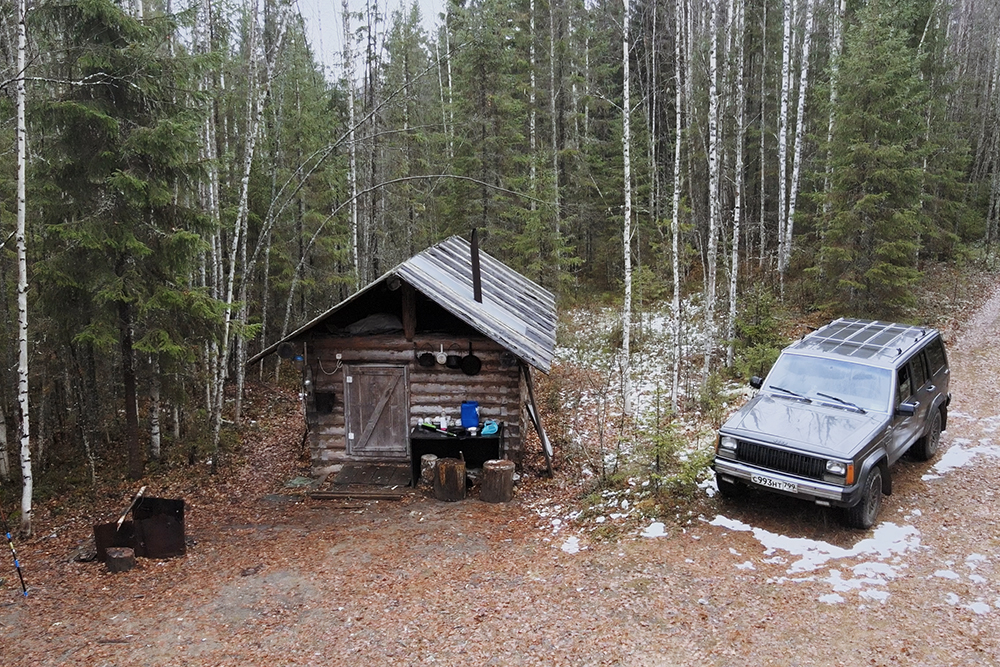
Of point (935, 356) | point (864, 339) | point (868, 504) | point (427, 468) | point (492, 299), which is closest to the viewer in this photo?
point (868, 504)

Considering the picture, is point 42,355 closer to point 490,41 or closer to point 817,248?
point 490,41

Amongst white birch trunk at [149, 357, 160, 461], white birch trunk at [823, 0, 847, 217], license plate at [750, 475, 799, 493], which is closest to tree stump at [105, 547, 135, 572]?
white birch trunk at [149, 357, 160, 461]

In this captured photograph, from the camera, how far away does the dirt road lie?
21.2ft

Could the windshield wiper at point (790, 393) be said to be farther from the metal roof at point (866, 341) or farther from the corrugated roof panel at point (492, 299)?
the corrugated roof panel at point (492, 299)

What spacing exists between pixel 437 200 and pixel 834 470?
19762mm

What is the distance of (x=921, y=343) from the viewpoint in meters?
10.4

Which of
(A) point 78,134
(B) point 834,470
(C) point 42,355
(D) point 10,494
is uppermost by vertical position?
(A) point 78,134

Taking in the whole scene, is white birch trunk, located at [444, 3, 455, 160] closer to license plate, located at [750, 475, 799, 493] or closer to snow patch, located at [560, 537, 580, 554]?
snow patch, located at [560, 537, 580, 554]

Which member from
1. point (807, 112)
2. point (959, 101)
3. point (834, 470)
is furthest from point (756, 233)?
point (834, 470)

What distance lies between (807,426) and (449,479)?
576 cm

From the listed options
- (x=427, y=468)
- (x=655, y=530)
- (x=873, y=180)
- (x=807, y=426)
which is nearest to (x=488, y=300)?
(x=427, y=468)

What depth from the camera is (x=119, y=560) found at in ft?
27.9

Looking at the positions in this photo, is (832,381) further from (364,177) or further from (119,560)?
(364,177)

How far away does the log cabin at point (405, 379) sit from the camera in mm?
11789
